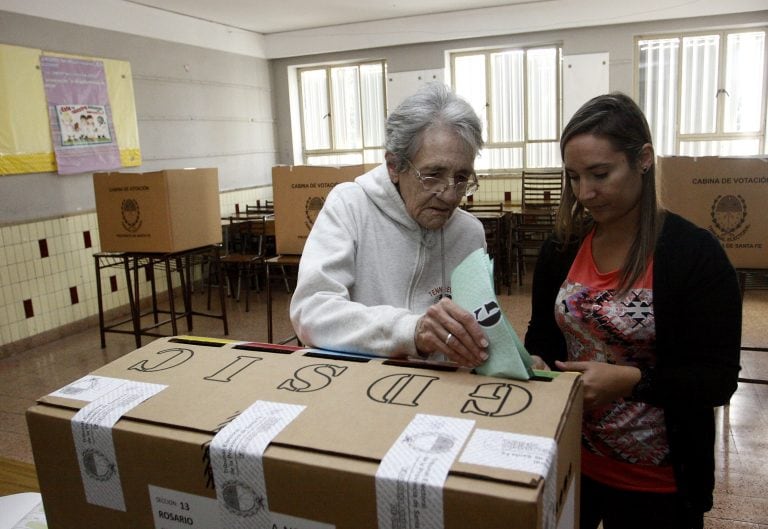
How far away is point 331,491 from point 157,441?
0.21 metres

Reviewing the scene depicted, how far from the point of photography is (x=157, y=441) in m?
0.65

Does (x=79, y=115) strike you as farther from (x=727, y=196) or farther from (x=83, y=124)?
(x=727, y=196)

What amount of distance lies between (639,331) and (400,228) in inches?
19.5

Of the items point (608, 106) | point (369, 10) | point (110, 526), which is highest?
point (369, 10)

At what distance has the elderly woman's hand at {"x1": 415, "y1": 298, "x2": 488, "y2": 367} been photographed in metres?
0.76

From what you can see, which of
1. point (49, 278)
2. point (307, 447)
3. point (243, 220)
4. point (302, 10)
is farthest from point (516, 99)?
point (307, 447)

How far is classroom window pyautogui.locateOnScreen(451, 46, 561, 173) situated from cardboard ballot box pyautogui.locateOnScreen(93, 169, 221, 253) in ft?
12.1

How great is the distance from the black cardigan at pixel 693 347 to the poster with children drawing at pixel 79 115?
16.8ft

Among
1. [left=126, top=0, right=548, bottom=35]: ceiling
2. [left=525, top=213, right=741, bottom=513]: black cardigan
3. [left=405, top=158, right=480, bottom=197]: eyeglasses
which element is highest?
[left=126, top=0, right=548, bottom=35]: ceiling

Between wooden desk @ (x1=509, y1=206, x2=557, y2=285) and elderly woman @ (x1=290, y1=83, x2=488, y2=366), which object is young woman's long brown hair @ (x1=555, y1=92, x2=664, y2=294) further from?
wooden desk @ (x1=509, y1=206, x2=557, y2=285)

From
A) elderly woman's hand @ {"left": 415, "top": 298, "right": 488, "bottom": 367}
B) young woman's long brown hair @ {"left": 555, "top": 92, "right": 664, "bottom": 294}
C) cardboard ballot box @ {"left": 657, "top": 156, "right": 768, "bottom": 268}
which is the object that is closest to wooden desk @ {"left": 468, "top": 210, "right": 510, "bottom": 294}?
cardboard ballot box @ {"left": 657, "top": 156, "right": 768, "bottom": 268}

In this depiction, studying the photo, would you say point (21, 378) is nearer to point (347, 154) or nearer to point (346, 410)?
point (346, 410)

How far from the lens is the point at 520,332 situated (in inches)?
171

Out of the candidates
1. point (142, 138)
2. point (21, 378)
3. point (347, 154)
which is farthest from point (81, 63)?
point (347, 154)
